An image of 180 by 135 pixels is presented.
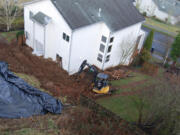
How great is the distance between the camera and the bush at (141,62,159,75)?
28.9 m

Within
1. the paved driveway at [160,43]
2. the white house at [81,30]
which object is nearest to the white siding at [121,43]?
the white house at [81,30]

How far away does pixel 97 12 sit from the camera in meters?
24.8

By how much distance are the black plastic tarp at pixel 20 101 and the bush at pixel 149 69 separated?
55.4 ft

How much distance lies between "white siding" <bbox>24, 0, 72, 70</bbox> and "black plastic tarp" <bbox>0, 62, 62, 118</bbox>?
27.2ft

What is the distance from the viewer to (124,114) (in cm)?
1992

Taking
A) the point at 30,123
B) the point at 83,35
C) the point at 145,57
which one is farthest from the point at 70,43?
the point at 145,57

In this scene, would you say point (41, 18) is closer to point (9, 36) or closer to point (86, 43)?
point (86, 43)

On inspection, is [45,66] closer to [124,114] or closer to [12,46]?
[12,46]

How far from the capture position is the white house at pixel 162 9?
180ft

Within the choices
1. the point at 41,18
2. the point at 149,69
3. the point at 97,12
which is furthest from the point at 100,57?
the point at 41,18

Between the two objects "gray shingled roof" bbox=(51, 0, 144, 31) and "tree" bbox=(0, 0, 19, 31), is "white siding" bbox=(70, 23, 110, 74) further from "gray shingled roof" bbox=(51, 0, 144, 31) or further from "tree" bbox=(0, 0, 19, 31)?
"tree" bbox=(0, 0, 19, 31)

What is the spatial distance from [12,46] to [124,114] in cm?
1603

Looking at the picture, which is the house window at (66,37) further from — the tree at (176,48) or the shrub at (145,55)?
the tree at (176,48)

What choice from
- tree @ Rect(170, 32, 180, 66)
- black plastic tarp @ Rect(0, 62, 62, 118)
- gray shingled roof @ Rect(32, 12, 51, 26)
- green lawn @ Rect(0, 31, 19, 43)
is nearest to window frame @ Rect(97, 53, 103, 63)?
gray shingled roof @ Rect(32, 12, 51, 26)
